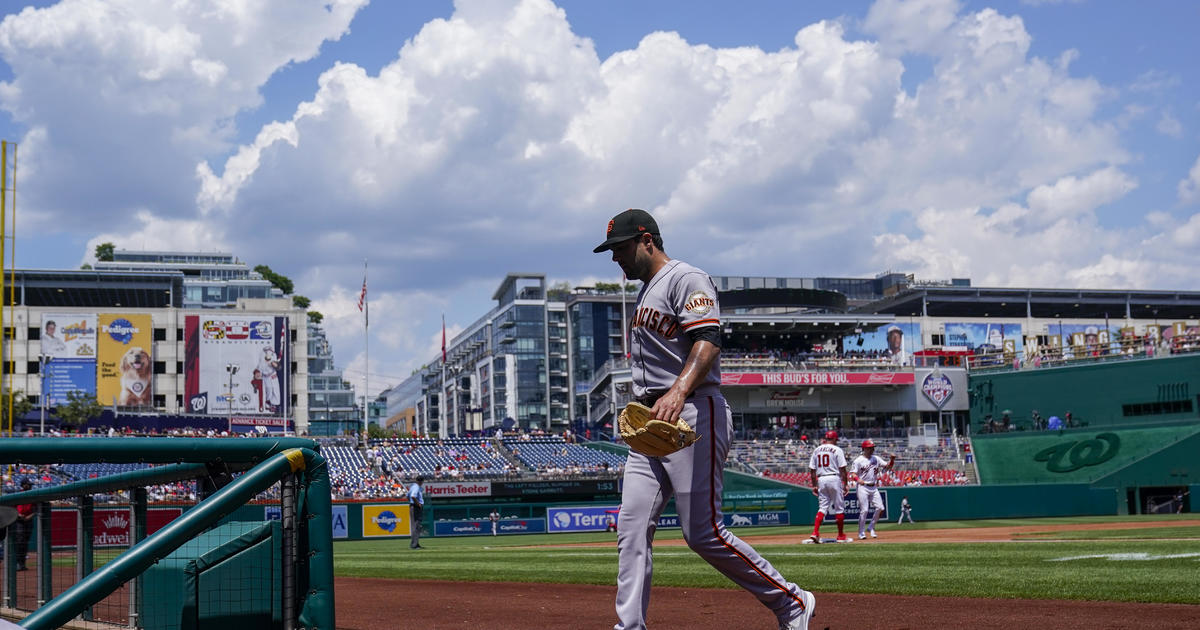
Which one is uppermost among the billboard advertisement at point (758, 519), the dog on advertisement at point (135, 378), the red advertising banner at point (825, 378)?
the dog on advertisement at point (135, 378)

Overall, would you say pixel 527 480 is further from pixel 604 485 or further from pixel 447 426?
pixel 447 426

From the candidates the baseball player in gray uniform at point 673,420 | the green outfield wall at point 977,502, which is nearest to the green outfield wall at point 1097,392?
the green outfield wall at point 977,502

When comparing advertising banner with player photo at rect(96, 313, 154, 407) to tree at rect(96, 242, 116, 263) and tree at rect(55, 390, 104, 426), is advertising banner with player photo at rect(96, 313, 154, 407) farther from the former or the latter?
tree at rect(96, 242, 116, 263)

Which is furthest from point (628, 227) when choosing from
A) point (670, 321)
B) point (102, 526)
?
point (102, 526)

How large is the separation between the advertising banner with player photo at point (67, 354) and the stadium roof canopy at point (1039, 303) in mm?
52458

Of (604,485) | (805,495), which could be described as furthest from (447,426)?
(805,495)

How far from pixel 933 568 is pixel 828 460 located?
6.36 m

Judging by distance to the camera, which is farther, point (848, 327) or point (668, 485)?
point (848, 327)

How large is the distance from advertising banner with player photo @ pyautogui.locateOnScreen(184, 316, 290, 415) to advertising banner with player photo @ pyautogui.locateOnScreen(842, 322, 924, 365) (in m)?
33.6

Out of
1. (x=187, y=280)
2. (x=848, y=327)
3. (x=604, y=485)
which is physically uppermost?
(x=187, y=280)

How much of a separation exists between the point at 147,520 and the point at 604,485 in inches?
1602

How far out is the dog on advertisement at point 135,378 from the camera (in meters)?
65.8

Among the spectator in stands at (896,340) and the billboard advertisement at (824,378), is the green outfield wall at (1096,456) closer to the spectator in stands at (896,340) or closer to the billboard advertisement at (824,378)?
the billboard advertisement at (824,378)

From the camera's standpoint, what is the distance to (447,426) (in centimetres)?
12056
